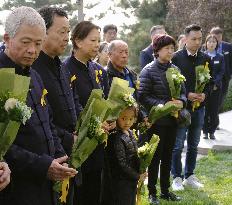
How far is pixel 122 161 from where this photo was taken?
4746mm

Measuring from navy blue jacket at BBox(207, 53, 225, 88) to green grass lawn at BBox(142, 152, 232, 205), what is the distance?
64.4 inches

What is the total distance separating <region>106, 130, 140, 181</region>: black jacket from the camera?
4.76m

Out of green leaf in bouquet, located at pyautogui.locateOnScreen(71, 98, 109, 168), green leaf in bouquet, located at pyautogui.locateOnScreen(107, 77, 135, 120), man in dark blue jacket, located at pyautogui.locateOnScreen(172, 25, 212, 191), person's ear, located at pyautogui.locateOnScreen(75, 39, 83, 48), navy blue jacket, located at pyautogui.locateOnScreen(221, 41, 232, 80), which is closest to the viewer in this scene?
green leaf in bouquet, located at pyautogui.locateOnScreen(71, 98, 109, 168)

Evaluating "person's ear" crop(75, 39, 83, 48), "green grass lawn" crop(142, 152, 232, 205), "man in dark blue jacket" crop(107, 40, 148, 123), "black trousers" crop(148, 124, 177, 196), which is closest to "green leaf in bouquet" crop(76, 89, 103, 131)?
"person's ear" crop(75, 39, 83, 48)

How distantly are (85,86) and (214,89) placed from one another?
624 cm

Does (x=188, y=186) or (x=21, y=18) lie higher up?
Result: (x=21, y=18)

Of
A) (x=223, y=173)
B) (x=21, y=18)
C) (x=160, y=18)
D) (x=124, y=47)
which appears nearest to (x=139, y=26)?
(x=160, y=18)

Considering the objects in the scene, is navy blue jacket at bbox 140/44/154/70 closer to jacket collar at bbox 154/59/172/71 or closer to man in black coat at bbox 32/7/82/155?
jacket collar at bbox 154/59/172/71

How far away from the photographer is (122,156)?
475 centimetres

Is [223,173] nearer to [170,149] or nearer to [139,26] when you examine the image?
[170,149]

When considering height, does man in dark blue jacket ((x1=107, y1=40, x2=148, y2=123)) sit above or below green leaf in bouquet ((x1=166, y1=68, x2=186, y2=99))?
above

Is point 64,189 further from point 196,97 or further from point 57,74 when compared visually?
point 196,97

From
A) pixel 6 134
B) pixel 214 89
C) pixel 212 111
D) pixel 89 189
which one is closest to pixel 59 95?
pixel 89 189

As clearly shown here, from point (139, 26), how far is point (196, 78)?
26.0 meters
